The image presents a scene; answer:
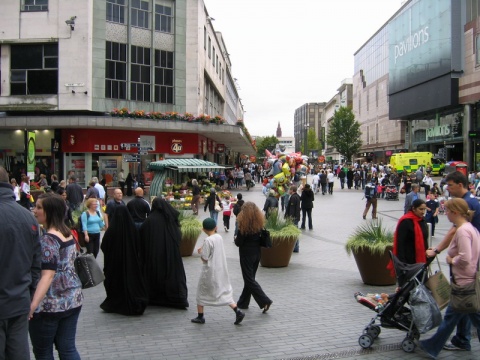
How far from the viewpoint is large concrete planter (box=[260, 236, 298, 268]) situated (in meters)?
10.5

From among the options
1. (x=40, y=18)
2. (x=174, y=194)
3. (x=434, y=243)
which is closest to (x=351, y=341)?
(x=434, y=243)

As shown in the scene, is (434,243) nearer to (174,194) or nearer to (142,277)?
(142,277)

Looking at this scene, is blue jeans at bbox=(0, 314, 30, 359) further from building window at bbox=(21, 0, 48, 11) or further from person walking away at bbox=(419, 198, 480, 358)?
building window at bbox=(21, 0, 48, 11)

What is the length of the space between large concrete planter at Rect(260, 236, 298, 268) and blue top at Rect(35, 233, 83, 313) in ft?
20.9

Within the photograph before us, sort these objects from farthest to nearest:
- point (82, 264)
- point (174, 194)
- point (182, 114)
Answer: point (182, 114) → point (174, 194) → point (82, 264)

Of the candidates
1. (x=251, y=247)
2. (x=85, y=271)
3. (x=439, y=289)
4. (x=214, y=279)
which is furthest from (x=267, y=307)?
(x=85, y=271)

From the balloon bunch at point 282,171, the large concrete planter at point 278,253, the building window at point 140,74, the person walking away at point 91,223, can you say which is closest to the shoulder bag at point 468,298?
the large concrete planter at point 278,253

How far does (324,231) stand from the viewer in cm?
1653

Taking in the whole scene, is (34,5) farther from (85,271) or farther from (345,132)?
(345,132)

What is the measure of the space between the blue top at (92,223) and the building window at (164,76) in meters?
22.5

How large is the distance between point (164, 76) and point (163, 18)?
3645mm

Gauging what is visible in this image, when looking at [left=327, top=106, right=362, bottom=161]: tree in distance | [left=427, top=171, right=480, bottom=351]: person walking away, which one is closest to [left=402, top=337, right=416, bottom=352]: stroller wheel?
[left=427, top=171, right=480, bottom=351]: person walking away

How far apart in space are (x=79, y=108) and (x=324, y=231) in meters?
18.1

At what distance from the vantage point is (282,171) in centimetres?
1584
